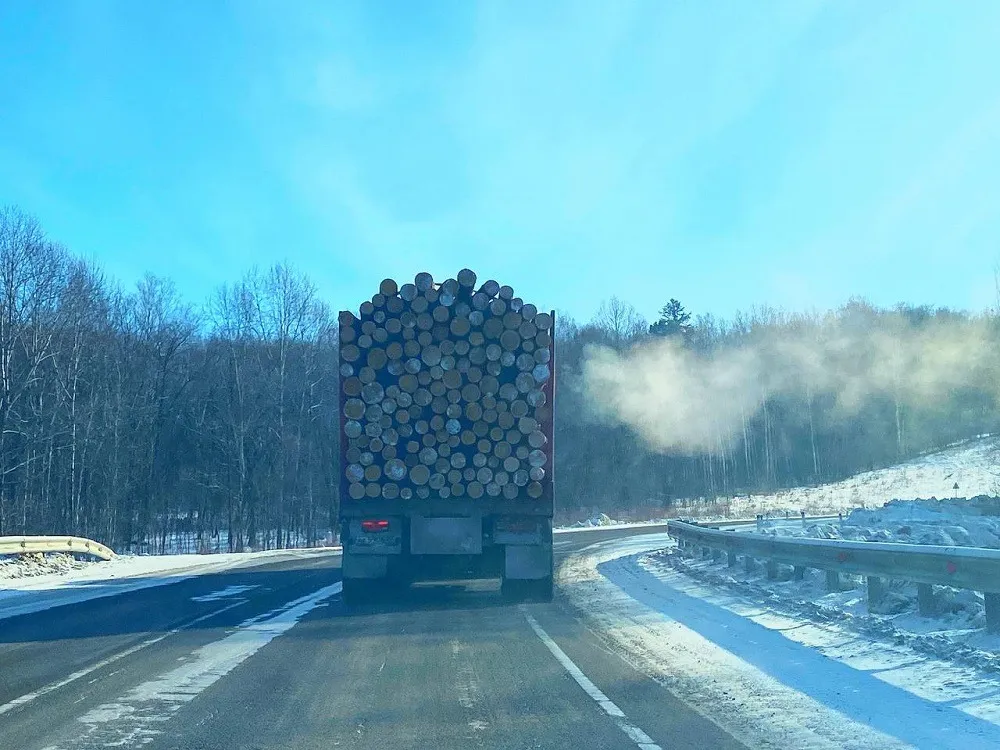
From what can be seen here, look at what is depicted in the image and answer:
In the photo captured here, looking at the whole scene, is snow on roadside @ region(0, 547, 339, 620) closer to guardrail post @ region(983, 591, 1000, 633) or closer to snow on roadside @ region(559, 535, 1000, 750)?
snow on roadside @ region(559, 535, 1000, 750)

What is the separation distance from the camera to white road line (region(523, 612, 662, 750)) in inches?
228

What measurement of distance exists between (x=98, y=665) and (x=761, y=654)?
6390 millimetres

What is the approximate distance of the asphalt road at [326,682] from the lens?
5.96 meters

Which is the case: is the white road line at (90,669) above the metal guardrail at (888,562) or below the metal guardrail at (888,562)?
below

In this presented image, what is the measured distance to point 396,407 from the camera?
43.6 ft

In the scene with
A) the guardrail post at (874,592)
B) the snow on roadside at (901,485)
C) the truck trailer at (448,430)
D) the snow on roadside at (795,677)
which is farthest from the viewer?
the snow on roadside at (901,485)

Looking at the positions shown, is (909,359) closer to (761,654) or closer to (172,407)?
(172,407)

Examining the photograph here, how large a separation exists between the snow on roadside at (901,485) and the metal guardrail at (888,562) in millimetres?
24881

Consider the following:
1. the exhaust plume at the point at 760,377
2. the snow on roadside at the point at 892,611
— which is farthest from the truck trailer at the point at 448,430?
the exhaust plume at the point at 760,377

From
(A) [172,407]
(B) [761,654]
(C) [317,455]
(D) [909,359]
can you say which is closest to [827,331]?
(D) [909,359]

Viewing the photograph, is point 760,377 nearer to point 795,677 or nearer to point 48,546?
point 48,546

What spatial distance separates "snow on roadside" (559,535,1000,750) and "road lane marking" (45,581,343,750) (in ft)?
12.7

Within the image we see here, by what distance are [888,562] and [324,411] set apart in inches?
1586

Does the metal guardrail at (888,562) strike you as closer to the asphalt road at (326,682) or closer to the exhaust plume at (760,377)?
the asphalt road at (326,682)
